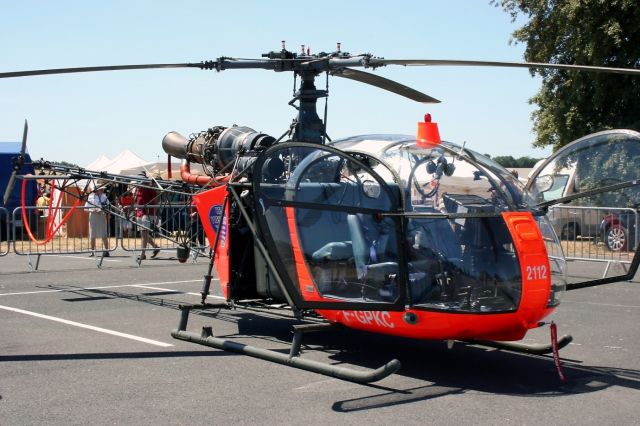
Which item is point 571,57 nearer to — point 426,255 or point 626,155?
point 626,155

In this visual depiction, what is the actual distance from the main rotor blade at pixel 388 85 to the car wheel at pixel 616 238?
6.65 meters

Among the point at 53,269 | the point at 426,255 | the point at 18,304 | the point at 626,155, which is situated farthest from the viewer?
the point at 53,269

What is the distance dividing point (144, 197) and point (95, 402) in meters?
9.98

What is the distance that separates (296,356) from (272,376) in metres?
0.30

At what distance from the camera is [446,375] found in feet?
22.3

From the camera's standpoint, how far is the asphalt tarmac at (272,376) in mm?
5582

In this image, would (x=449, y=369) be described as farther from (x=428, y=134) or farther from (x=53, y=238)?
(x=53, y=238)

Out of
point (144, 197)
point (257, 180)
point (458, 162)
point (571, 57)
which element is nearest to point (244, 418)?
point (257, 180)

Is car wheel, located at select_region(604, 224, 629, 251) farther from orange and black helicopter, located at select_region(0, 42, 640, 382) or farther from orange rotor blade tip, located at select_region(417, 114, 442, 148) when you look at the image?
orange rotor blade tip, located at select_region(417, 114, 442, 148)

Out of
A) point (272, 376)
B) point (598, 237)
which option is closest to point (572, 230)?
point (598, 237)

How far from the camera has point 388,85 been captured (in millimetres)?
8781

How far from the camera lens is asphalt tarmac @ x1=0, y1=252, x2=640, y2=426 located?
5.58m

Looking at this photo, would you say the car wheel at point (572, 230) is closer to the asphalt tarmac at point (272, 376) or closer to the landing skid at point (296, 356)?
the asphalt tarmac at point (272, 376)

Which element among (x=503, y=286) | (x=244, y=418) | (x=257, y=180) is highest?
(x=257, y=180)
